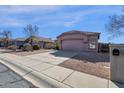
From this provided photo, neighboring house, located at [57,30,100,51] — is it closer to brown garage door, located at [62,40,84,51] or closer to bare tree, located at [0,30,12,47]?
brown garage door, located at [62,40,84,51]

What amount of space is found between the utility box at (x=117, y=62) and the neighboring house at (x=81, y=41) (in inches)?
694

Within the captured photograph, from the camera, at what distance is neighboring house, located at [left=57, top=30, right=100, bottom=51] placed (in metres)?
23.5

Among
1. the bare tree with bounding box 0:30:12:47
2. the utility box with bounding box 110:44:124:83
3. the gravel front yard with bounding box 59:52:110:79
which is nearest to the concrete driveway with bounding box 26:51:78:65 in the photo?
the gravel front yard with bounding box 59:52:110:79

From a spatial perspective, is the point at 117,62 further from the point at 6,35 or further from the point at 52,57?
the point at 6,35

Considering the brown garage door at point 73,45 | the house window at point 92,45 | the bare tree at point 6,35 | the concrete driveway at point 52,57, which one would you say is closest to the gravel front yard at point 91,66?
the concrete driveway at point 52,57

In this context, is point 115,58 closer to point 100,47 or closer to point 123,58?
point 123,58

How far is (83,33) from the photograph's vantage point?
24.0 metres

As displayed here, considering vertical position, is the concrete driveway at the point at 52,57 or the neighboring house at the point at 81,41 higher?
the neighboring house at the point at 81,41

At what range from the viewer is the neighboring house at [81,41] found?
23516 millimetres

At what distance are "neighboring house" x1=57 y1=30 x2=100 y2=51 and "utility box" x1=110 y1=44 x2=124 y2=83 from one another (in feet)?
57.9

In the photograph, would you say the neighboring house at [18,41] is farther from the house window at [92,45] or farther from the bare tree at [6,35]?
the house window at [92,45]

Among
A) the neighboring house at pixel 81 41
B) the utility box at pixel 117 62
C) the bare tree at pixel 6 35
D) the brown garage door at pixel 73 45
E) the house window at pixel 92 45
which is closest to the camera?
the utility box at pixel 117 62
